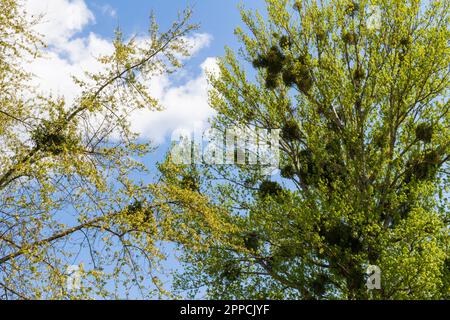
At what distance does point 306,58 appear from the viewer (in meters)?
14.7

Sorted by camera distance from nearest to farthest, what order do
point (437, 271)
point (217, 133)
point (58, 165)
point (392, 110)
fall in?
point (58, 165) → point (437, 271) → point (392, 110) → point (217, 133)

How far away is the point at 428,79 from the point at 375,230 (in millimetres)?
4579

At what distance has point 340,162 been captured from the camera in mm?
14203

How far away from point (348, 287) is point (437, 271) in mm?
2416

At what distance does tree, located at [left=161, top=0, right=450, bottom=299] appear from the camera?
12.1 m

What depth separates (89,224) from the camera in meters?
8.55

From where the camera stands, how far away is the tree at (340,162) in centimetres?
1209
